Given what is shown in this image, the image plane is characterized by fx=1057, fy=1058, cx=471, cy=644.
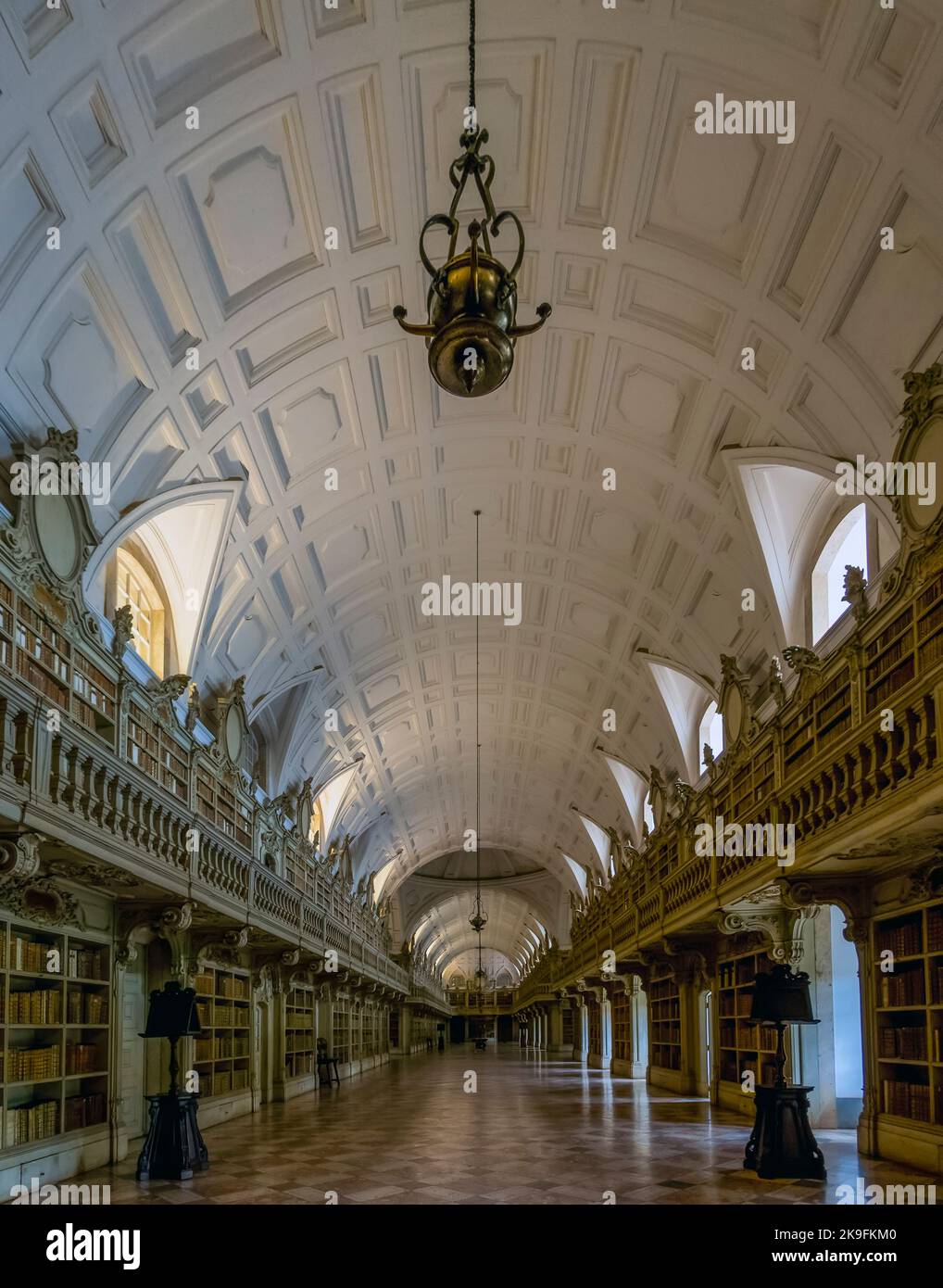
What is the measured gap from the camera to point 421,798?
32.4 meters

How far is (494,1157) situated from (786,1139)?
10.4 ft

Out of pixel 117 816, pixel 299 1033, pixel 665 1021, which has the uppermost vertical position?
pixel 117 816

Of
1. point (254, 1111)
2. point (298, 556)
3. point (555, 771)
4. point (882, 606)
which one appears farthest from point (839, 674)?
point (555, 771)

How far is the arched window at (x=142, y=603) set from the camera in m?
12.6

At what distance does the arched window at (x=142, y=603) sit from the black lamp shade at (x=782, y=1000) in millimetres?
7669

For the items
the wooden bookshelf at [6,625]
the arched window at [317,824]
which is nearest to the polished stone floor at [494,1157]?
the wooden bookshelf at [6,625]

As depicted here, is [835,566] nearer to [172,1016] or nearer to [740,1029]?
[740,1029]

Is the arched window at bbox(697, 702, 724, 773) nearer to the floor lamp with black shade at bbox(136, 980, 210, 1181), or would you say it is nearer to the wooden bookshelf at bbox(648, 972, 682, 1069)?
the wooden bookshelf at bbox(648, 972, 682, 1069)

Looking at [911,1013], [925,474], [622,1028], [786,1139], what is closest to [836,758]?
[925,474]

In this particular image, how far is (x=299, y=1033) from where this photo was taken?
23.1 m

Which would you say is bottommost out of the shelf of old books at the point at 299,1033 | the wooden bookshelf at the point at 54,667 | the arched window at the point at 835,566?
the shelf of old books at the point at 299,1033

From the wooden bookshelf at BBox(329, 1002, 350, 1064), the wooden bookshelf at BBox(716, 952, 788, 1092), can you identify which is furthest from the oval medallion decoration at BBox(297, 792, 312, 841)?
the wooden bookshelf at BBox(716, 952, 788, 1092)

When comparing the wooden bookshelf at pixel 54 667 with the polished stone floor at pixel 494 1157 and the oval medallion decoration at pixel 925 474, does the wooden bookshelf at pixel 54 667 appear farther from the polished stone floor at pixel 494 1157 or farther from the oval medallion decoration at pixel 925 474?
the oval medallion decoration at pixel 925 474

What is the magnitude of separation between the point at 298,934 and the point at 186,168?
499 inches
